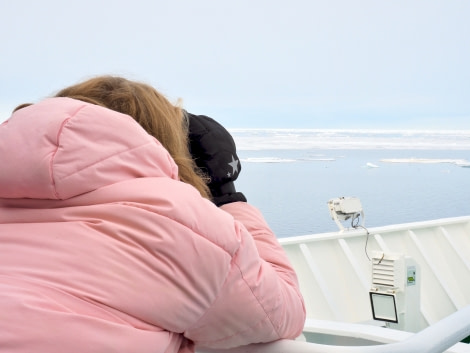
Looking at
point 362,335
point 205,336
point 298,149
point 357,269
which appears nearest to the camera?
point 205,336

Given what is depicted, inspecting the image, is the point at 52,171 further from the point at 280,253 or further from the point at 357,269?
the point at 357,269

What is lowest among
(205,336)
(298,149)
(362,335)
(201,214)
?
(298,149)

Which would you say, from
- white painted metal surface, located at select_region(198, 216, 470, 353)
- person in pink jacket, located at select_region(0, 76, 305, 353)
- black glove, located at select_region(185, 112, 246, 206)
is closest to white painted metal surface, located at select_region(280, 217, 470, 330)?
white painted metal surface, located at select_region(198, 216, 470, 353)

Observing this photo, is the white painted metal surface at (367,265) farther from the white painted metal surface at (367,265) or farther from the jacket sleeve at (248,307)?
the jacket sleeve at (248,307)

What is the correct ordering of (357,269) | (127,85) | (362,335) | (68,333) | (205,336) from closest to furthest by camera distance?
1. (68,333)
2. (205,336)
3. (127,85)
4. (362,335)
5. (357,269)

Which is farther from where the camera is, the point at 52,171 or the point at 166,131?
the point at 166,131

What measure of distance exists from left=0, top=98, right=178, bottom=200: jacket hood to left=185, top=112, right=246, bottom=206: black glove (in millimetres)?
156

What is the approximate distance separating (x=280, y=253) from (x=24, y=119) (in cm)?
34

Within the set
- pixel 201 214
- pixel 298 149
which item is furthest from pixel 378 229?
pixel 201 214

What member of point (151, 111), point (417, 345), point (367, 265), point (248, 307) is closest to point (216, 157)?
point (151, 111)

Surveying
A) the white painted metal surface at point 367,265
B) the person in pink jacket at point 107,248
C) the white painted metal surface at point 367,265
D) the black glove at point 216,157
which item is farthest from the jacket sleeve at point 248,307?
the white painted metal surface at point 367,265

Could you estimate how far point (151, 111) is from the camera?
2.52ft

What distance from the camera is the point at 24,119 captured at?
64 centimetres

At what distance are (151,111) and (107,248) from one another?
0.23 m
